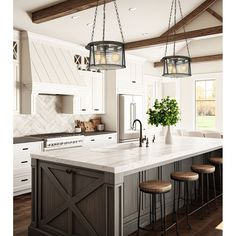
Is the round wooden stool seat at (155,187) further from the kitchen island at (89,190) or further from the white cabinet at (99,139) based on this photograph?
the white cabinet at (99,139)

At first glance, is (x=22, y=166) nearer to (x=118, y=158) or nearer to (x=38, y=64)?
(x=38, y=64)

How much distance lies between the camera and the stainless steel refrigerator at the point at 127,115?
22.0ft

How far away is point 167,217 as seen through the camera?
149 inches

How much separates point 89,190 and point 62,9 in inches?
111

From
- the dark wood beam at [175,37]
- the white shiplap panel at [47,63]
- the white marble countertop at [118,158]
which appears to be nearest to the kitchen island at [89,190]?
the white marble countertop at [118,158]

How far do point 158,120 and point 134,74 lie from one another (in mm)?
3585

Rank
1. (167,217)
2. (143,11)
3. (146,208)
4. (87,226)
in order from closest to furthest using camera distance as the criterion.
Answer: (87,226) < (146,208) < (167,217) < (143,11)

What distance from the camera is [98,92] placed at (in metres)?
6.63

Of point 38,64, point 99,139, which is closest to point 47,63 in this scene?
point 38,64

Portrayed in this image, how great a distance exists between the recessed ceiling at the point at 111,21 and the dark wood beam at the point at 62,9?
87 millimetres

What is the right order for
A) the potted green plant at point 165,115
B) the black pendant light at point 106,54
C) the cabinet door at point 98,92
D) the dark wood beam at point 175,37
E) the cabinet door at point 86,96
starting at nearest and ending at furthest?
the black pendant light at point 106,54 → the potted green plant at point 165,115 → the dark wood beam at point 175,37 → the cabinet door at point 86,96 → the cabinet door at point 98,92
